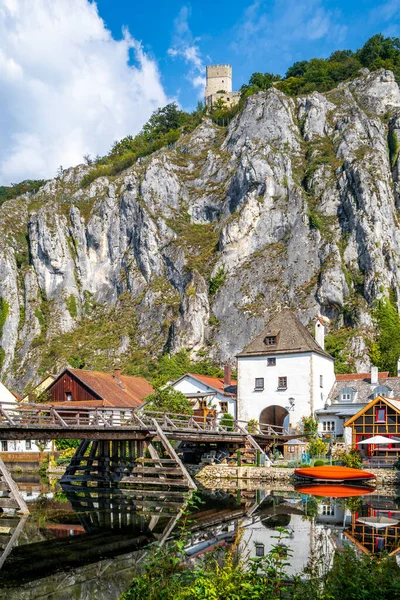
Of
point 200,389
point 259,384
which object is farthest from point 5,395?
point 259,384

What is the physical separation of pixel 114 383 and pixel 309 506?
36.6 m

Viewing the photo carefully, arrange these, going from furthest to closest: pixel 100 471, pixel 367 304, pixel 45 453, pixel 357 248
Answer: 1. pixel 357 248
2. pixel 367 304
3. pixel 45 453
4. pixel 100 471

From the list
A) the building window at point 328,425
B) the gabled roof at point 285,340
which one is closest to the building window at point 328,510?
the building window at point 328,425

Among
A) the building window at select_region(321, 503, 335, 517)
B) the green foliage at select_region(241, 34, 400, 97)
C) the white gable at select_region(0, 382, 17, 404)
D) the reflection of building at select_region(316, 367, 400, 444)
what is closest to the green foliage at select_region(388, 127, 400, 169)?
the green foliage at select_region(241, 34, 400, 97)

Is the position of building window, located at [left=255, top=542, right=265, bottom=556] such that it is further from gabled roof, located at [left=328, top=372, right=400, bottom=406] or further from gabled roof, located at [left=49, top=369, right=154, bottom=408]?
gabled roof, located at [left=49, top=369, right=154, bottom=408]

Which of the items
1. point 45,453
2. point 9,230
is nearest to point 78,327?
point 9,230

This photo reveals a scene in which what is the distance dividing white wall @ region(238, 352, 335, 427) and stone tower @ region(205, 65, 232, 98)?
125478 millimetres

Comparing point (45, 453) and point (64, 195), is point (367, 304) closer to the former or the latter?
point (45, 453)

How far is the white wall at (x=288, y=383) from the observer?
53031mm

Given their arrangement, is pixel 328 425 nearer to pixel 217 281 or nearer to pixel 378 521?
pixel 378 521

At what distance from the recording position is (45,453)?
51250mm

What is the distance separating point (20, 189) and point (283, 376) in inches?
→ 4655

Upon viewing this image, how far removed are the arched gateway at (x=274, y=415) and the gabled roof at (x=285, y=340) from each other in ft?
17.3

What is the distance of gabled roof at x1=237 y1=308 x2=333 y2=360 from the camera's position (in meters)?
Answer: 54.6
